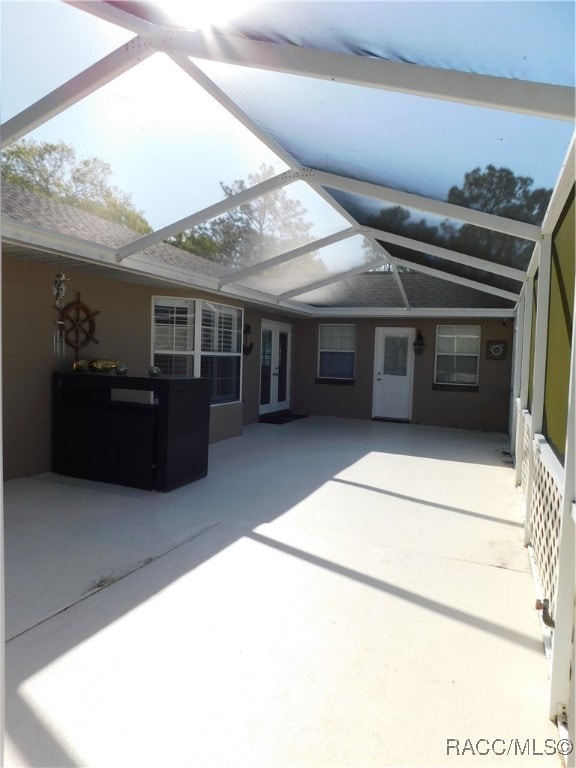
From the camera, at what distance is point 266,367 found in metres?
10.4

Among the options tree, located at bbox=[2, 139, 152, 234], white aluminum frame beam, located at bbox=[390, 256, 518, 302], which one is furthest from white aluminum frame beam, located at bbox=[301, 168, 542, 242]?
white aluminum frame beam, located at bbox=[390, 256, 518, 302]

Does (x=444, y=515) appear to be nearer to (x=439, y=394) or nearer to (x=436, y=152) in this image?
(x=436, y=152)

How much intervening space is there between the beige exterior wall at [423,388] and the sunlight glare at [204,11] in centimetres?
841

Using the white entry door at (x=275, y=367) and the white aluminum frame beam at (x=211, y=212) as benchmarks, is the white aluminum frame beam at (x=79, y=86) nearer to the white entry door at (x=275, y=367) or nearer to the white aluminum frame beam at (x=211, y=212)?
the white aluminum frame beam at (x=211, y=212)

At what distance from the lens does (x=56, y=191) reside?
4094 millimetres

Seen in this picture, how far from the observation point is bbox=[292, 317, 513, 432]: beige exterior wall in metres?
9.89

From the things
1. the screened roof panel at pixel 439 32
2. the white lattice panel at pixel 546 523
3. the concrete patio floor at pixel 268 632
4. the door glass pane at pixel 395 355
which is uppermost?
the screened roof panel at pixel 439 32

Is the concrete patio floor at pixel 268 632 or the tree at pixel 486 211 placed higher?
the tree at pixel 486 211

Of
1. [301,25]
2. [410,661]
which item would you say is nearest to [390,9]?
[301,25]

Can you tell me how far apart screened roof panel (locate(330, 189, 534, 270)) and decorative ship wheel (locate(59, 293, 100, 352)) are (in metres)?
3.17

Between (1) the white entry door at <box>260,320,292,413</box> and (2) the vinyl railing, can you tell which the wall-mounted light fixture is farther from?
(2) the vinyl railing

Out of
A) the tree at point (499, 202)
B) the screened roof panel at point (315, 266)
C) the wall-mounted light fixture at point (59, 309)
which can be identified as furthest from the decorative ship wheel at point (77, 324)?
the tree at point (499, 202)

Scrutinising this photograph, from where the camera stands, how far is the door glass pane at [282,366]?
11.0 meters

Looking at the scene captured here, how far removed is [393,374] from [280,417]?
8.40 ft
